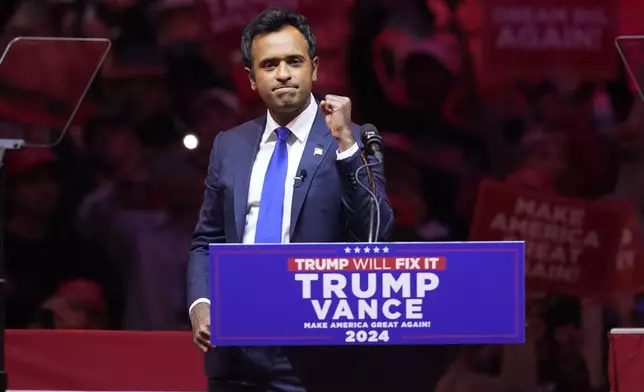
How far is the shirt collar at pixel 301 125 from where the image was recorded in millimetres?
2740

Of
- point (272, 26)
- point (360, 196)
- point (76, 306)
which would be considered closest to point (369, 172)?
point (360, 196)

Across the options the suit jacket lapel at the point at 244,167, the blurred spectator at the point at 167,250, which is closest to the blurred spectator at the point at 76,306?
the blurred spectator at the point at 167,250

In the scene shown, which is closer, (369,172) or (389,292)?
(389,292)

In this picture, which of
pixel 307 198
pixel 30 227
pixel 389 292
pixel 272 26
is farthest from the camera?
pixel 30 227

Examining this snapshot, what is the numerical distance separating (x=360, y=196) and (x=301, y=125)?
0.28 metres

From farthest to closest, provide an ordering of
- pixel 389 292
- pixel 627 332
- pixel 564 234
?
pixel 564 234
pixel 627 332
pixel 389 292

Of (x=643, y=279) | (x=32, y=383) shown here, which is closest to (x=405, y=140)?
(x=643, y=279)

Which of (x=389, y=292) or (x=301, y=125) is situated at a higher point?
(x=301, y=125)

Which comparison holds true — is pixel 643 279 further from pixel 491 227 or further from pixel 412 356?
pixel 412 356

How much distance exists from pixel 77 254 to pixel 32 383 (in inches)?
23.2

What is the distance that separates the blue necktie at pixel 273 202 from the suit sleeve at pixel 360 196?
15 centimetres

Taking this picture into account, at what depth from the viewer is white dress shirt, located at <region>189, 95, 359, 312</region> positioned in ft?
8.73

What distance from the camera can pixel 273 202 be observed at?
2658 mm

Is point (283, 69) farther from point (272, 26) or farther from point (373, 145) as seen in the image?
point (373, 145)
